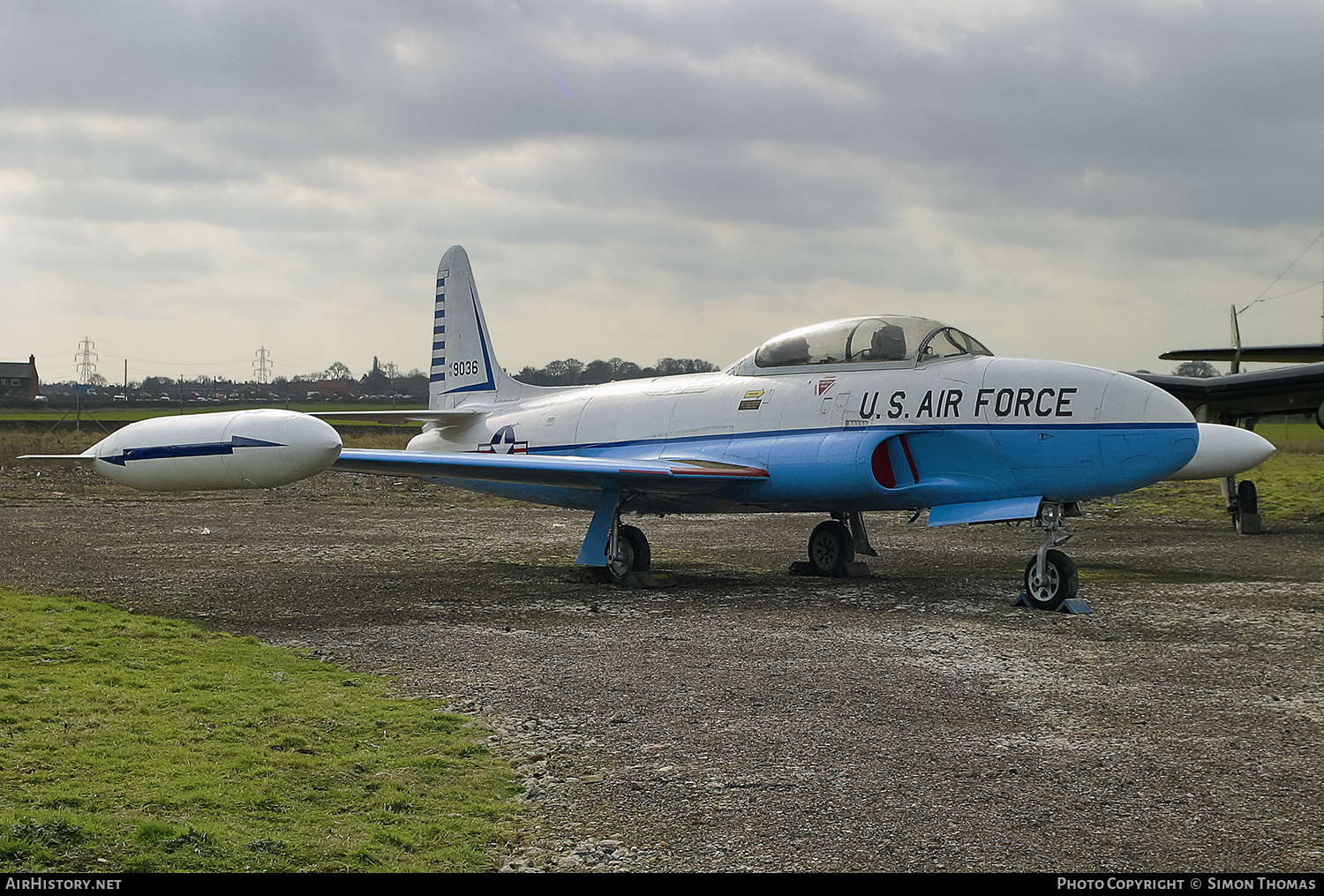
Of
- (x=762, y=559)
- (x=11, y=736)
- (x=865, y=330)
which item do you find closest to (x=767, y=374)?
(x=865, y=330)

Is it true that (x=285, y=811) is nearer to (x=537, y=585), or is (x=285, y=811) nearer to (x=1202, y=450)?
(x=537, y=585)

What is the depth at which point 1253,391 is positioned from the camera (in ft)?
58.5

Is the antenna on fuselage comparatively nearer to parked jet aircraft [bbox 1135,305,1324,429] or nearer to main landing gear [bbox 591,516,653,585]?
parked jet aircraft [bbox 1135,305,1324,429]

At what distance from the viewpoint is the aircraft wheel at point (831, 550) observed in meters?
12.2

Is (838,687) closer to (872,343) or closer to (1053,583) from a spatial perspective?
(1053,583)

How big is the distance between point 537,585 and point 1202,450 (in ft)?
28.3

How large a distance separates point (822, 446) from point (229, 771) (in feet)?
23.4

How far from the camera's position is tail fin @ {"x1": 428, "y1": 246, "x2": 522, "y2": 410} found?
15617mm

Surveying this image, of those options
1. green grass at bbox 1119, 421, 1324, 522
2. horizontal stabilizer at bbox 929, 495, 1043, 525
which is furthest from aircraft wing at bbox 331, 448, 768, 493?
green grass at bbox 1119, 421, 1324, 522

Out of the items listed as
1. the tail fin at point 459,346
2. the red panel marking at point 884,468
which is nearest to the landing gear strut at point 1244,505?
the red panel marking at point 884,468

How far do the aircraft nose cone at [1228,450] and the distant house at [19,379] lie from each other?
110518mm

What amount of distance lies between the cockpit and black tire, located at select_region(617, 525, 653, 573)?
7.90 feet

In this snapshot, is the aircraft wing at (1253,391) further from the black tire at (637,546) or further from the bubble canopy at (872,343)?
the black tire at (637,546)

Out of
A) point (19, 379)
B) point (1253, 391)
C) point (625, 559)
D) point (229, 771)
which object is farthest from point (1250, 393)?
point (19, 379)
